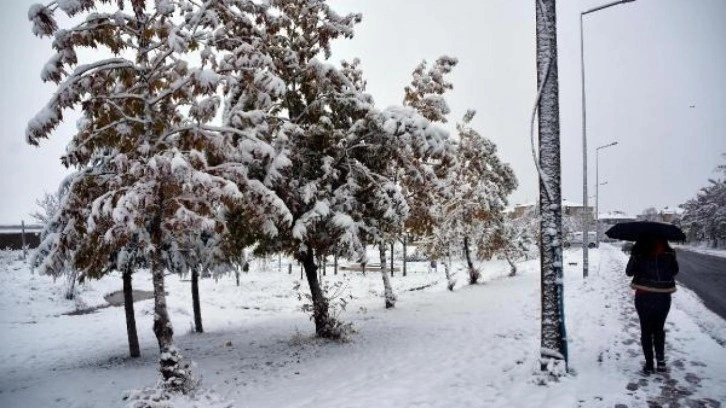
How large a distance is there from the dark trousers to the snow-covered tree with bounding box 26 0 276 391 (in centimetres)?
618

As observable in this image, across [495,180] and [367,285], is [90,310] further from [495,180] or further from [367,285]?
[495,180]

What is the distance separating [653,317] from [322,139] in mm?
7103

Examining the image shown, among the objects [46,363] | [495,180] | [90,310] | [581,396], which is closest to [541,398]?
[581,396]

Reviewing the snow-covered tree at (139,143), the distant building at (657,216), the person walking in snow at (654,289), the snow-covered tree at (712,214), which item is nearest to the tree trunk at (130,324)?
the snow-covered tree at (139,143)

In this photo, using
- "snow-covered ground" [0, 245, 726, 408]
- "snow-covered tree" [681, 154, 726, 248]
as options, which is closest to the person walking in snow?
"snow-covered ground" [0, 245, 726, 408]

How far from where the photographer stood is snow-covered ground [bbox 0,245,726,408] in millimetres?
6059

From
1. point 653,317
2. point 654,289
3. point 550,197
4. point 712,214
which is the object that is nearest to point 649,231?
point 654,289

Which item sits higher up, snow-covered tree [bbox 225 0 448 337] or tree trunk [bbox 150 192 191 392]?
snow-covered tree [bbox 225 0 448 337]

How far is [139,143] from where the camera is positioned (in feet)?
24.8

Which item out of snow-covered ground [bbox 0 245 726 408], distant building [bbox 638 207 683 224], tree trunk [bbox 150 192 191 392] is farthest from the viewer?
distant building [bbox 638 207 683 224]

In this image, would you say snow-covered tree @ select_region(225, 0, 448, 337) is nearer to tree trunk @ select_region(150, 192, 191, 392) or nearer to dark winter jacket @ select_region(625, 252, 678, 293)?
tree trunk @ select_region(150, 192, 191, 392)

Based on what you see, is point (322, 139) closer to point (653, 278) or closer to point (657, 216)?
point (653, 278)

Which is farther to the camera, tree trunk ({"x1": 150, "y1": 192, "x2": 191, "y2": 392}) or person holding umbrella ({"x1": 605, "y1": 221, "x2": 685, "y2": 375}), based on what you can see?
tree trunk ({"x1": 150, "y1": 192, "x2": 191, "y2": 392})

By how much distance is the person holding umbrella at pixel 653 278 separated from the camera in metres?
6.32
